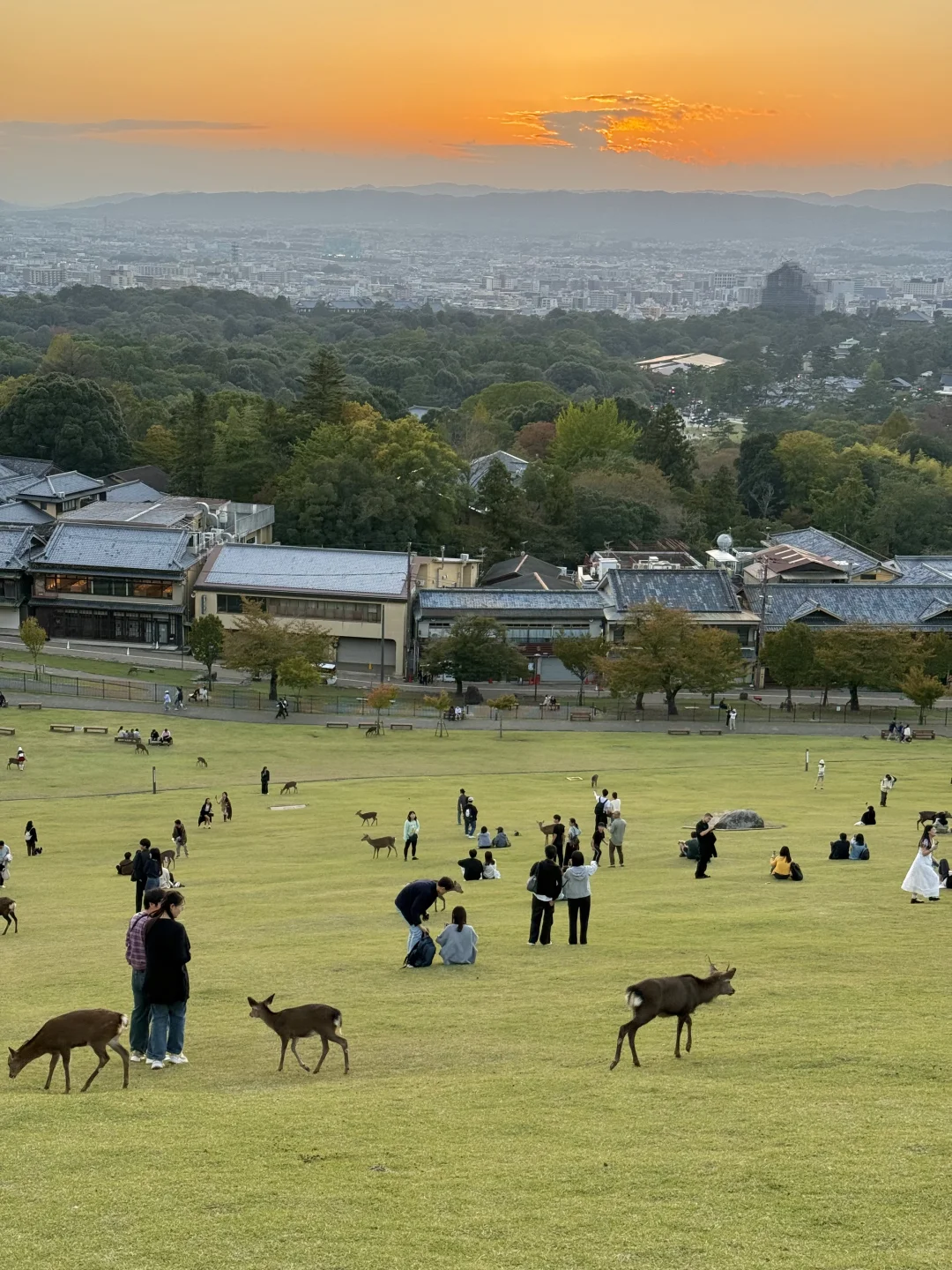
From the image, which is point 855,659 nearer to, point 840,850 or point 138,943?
point 840,850

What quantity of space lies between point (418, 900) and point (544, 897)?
151 centimetres

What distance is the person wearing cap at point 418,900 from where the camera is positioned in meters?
16.3

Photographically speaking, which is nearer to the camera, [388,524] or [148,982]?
[148,982]

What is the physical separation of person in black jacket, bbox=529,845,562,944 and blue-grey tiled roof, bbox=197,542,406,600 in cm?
4976

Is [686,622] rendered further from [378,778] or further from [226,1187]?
[226,1187]

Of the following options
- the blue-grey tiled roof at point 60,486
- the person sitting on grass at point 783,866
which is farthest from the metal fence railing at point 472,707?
the person sitting on grass at point 783,866

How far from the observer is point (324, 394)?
3578 inches

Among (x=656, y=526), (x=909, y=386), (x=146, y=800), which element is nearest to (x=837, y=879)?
(x=146, y=800)

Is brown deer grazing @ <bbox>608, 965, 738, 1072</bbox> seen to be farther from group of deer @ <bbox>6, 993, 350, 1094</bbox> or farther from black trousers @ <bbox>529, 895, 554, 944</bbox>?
black trousers @ <bbox>529, 895, 554, 944</bbox>

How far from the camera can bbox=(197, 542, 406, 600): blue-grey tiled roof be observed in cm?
6788

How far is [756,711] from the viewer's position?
59344mm

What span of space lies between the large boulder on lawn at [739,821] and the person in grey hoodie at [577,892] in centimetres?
1157

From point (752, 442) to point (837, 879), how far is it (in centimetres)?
8214

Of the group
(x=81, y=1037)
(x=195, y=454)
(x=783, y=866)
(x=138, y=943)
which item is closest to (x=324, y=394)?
(x=195, y=454)
